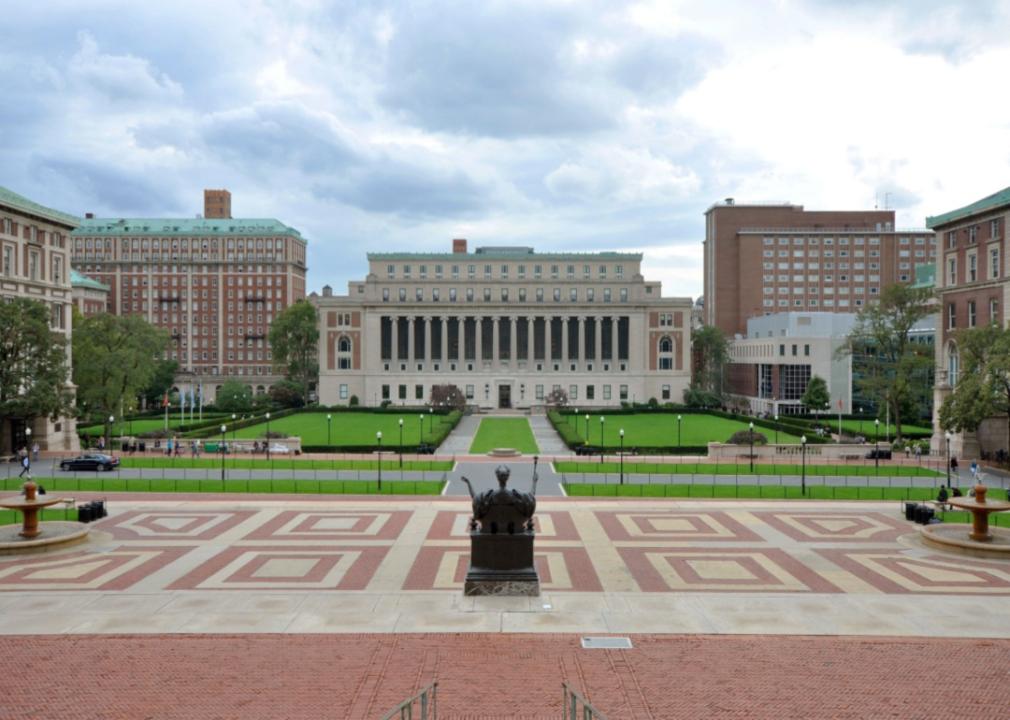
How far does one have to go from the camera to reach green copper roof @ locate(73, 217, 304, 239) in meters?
151

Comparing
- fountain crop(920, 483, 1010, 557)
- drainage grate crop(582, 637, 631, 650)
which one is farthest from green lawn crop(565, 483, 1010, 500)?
drainage grate crop(582, 637, 631, 650)

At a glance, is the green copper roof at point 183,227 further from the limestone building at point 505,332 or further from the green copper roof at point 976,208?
the green copper roof at point 976,208

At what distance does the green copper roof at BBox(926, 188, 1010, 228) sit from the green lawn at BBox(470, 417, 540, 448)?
126 feet

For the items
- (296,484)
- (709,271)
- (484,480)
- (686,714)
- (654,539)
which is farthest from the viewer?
(709,271)

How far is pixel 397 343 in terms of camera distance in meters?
123

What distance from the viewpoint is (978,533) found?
32.1m

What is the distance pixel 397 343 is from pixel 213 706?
107m

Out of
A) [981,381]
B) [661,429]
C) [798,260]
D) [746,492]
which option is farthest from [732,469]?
[798,260]

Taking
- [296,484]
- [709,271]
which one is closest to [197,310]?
[709,271]

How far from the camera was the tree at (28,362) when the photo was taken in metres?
60.4

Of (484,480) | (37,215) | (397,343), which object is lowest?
(484,480)

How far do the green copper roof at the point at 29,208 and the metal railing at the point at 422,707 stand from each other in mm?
62661

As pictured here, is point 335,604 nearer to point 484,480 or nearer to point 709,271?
point 484,480

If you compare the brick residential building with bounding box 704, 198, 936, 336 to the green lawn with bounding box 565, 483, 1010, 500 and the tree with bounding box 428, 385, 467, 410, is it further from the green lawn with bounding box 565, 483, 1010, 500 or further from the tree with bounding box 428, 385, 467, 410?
the green lawn with bounding box 565, 483, 1010, 500
